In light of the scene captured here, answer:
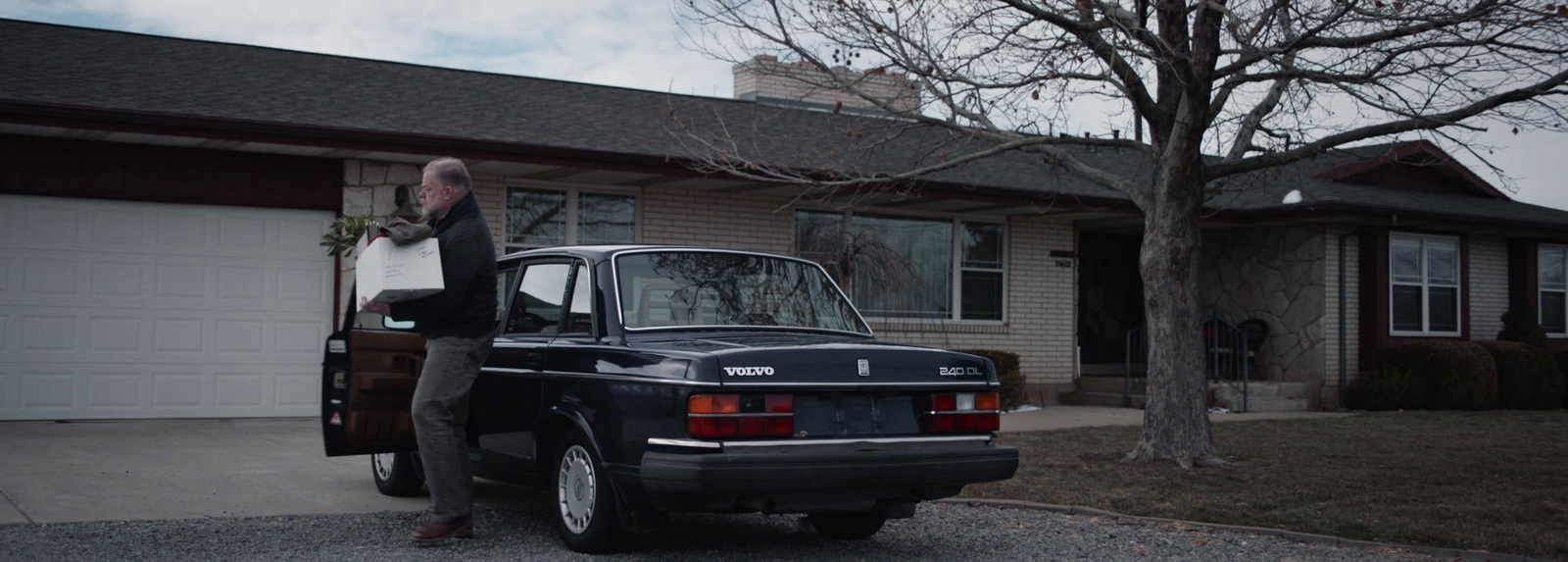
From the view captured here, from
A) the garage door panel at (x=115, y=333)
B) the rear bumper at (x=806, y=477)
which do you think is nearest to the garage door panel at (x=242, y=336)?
the garage door panel at (x=115, y=333)

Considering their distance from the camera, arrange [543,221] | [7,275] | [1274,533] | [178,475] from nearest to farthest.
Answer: [1274,533] < [178,475] < [7,275] < [543,221]

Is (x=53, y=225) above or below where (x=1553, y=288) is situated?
below

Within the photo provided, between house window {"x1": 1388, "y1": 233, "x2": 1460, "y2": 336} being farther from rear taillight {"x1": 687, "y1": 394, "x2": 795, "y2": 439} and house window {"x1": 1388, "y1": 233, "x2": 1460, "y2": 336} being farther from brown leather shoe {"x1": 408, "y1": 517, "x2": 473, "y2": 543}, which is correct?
brown leather shoe {"x1": 408, "y1": 517, "x2": 473, "y2": 543}

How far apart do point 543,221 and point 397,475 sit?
21.8 ft

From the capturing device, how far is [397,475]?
8.02m

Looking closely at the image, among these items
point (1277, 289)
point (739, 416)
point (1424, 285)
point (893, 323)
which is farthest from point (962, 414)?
point (1424, 285)

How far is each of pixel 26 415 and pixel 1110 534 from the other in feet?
30.9

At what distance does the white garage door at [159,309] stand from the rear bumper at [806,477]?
8285mm

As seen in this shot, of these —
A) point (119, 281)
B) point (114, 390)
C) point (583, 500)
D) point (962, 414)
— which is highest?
point (119, 281)

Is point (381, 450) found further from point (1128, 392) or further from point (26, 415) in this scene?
point (1128, 392)

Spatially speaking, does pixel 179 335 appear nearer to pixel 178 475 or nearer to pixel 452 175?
pixel 178 475

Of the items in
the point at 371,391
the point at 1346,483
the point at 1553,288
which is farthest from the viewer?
the point at 1553,288

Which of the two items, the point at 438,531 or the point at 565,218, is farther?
the point at 565,218

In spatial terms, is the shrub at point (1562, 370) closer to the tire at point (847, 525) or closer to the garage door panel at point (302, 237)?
the tire at point (847, 525)
